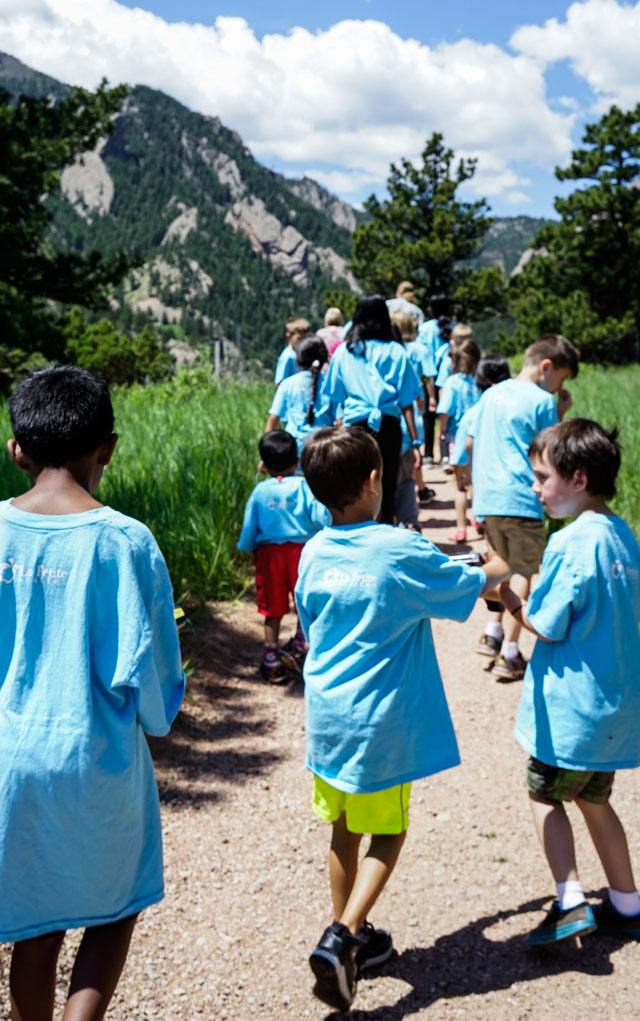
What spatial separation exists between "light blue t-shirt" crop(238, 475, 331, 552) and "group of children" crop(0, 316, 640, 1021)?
205 cm

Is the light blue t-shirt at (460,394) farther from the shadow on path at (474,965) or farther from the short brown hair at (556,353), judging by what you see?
the shadow on path at (474,965)

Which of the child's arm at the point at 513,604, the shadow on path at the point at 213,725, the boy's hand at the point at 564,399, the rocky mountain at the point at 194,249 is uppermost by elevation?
the rocky mountain at the point at 194,249

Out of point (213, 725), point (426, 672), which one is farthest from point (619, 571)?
point (213, 725)

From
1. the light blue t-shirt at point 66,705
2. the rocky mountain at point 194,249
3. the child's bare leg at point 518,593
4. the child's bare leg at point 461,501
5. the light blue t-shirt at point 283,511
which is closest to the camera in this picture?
the light blue t-shirt at point 66,705

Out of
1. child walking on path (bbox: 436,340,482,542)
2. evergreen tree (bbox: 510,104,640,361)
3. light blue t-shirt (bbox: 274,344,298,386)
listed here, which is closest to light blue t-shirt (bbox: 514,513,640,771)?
light blue t-shirt (bbox: 274,344,298,386)

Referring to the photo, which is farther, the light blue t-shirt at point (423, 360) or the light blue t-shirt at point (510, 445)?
the light blue t-shirt at point (423, 360)

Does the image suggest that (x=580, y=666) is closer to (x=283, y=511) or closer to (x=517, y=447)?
(x=517, y=447)

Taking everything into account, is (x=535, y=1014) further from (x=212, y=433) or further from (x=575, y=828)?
(x=212, y=433)

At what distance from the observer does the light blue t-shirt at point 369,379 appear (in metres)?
5.38

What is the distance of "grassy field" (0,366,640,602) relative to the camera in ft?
18.3

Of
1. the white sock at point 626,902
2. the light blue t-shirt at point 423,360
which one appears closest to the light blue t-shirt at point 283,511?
the white sock at point 626,902

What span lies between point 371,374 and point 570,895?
11.3ft

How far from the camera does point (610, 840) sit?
259cm

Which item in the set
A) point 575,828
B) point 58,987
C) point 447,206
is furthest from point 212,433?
point 447,206
